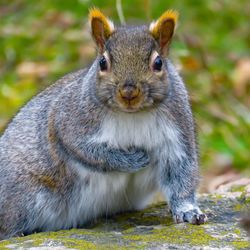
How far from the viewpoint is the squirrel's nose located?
199 inches

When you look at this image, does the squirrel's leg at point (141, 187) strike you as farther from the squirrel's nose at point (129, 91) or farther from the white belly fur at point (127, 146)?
the squirrel's nose at point (129, 91)

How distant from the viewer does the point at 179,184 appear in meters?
5.64

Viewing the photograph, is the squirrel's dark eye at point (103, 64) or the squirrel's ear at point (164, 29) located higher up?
the squirrel's ear at point (164, 29)

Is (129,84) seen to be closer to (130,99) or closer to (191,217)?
(130,99)

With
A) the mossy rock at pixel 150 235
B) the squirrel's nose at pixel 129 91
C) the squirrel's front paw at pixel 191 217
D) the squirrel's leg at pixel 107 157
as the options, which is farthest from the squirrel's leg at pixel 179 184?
the squirrel's nose at pixel 129 91

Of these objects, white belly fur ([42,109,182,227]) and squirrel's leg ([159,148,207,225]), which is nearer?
white belly fur ([42,109,182,227])

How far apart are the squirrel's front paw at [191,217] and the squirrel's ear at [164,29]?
3.25 ft

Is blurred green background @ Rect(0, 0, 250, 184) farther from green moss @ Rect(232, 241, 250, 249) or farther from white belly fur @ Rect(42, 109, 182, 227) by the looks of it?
green moss @ Rect(232, 241, 250, 249)

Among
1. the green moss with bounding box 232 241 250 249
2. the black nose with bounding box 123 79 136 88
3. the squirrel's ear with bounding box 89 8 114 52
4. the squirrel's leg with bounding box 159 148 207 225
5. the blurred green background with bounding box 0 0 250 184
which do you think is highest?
the blurred green background with bounding box 0 0 250 184

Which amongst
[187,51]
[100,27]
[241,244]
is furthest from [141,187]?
[187,51]

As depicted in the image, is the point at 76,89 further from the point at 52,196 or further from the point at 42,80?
the point at 42,80

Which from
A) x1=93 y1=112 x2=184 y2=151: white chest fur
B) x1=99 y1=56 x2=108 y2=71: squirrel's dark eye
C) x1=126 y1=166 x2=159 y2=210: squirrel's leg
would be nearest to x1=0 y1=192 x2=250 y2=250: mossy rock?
x1=126 y1=166 x2=159 y2=210: squirrel's leg

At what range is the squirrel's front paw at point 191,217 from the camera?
5.43 meters

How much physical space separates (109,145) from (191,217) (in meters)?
0.66
